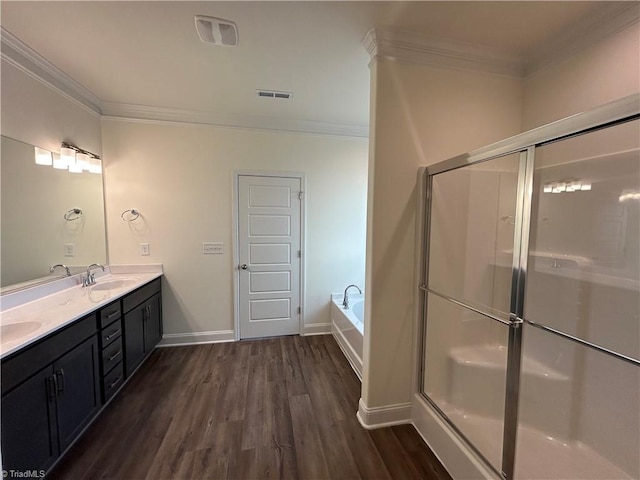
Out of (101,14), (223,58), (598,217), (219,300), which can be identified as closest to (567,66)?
(598,217)

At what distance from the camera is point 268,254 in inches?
134

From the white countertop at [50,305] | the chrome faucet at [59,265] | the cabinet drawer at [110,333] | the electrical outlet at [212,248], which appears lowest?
the cabinet drawer at [110,333]

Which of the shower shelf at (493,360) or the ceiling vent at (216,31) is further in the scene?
the shower shelf at (493,360)

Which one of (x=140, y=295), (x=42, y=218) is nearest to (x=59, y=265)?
(x=42, y=218)

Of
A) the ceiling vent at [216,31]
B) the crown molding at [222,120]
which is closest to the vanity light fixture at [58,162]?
the crown molding at [222,120]

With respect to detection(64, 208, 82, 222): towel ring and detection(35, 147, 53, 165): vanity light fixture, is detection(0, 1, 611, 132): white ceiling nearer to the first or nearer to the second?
detection(35, 147, 53, 165): vanity light fixture

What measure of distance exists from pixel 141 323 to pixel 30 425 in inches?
50.6

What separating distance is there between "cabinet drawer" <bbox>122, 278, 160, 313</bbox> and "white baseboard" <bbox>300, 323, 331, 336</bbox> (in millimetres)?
1769

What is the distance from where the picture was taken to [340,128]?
342 cm

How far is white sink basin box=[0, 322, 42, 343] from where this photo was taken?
1.59 metres

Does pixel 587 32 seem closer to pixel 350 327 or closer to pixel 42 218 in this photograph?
pixel 350 327

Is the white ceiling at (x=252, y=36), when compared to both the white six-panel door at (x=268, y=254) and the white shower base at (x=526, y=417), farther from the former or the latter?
the white shower base at (x=526, y=417)

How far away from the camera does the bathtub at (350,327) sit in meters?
2.68

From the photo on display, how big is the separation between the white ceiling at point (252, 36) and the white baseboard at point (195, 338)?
259cm
